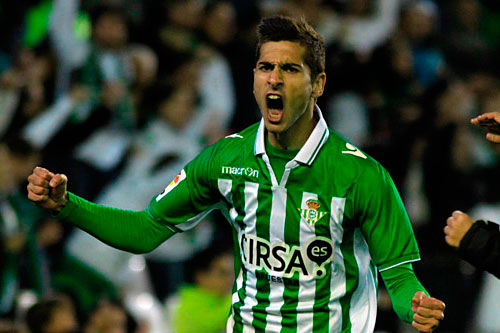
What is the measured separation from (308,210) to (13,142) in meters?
2.97

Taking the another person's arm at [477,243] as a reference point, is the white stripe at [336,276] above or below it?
below

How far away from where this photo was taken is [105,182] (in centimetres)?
635

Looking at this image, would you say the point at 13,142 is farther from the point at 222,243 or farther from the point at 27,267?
the point at 222,243

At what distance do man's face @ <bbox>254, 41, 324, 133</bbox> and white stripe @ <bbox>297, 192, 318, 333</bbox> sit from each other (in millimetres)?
326

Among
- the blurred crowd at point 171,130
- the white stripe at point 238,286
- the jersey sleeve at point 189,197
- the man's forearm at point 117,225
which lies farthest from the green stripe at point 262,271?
the blurred crowd at point 171,130

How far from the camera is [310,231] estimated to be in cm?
352

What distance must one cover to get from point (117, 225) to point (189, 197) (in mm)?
324

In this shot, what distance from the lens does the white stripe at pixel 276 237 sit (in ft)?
11.6

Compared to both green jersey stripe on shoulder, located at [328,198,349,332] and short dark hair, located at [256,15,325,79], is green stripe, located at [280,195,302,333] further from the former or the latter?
short dark hair, located at [256,15,325,79]

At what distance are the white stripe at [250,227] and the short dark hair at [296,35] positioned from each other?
52 centimetres

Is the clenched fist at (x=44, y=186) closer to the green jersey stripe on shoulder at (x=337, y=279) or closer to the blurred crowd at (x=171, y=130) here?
the green jersey stripe on shoulder at (x=337, y=279)

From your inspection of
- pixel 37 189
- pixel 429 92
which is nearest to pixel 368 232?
pixel 37 189

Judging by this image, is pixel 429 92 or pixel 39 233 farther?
pixel 429 92

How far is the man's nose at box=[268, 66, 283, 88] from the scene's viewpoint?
3473mm
